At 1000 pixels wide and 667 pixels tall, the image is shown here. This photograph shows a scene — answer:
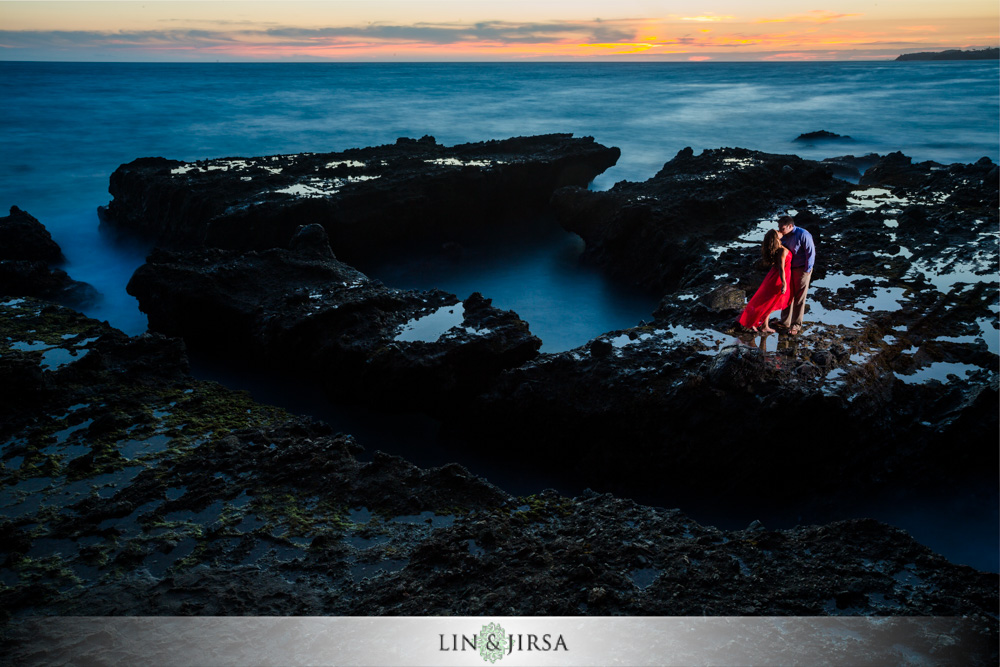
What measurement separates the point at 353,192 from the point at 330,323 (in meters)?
4.92

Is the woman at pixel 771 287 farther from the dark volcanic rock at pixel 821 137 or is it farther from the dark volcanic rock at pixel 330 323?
the dark volcanic rock at pixel 821 137

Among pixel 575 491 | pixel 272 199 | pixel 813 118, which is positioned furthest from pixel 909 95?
pixel 575 491

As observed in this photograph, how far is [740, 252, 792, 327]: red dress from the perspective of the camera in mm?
5938

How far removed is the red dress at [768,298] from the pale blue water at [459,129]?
9.16ft

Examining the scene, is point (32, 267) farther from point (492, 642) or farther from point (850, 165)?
point (850, 165)

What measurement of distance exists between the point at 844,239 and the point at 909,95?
3064cm

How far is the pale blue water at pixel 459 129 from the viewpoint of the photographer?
10.6 meters

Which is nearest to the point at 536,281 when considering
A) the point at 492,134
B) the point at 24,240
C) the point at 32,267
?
the point at 32,267

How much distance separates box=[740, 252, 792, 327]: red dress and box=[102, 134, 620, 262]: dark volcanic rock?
7000 millimetres

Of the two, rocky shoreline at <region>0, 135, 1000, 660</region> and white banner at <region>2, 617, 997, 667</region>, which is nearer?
white banner at <region>2, 617, 997, 667</region>

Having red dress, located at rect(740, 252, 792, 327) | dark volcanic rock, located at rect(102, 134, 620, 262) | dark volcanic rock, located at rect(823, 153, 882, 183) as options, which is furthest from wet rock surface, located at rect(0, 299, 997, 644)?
dark volcanic rock, located at rect(823, 153, 882, 183)

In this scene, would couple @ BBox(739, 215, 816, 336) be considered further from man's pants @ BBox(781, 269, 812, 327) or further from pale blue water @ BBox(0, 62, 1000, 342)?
pale blue water @ BBox(0, 62, 1000, 342)

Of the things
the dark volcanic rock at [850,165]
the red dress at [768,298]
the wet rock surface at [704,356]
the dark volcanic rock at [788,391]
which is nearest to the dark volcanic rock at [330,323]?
the wet rock surface at [704,356]

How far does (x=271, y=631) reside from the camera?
3.29m
